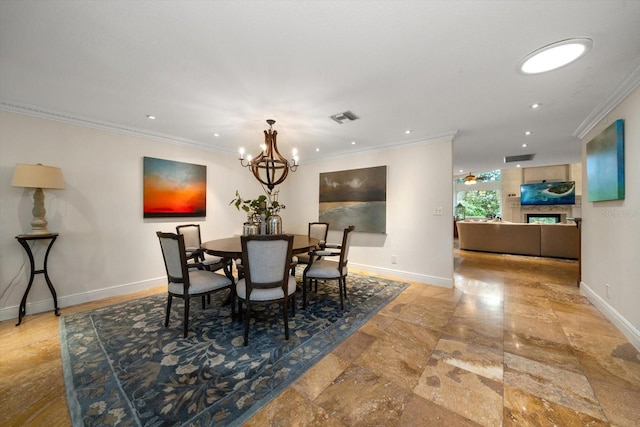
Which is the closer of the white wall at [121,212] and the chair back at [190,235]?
the white wall at [121,212]

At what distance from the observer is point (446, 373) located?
5.56ft

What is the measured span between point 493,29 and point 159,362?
10.8ft

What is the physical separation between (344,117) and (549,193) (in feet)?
31.2

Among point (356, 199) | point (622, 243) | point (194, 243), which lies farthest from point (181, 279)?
point (622, 243)

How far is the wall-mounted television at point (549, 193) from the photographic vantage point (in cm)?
808

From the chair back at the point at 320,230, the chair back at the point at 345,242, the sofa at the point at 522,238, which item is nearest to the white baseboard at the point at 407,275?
the chair back at the point at 320,230

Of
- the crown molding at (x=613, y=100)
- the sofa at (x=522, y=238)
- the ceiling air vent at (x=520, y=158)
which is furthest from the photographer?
the sofa at (x=522, y=238)

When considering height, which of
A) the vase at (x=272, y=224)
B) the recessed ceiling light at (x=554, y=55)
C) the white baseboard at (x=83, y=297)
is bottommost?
the white baseboard at (x=83, y=297)

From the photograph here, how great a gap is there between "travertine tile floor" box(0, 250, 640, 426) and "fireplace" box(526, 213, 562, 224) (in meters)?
7.62

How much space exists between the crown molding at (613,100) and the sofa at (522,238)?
3.30 metres

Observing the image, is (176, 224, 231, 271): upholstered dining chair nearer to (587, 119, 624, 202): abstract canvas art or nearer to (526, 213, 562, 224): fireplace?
(587, 119, 624, 202): abstract canvas art

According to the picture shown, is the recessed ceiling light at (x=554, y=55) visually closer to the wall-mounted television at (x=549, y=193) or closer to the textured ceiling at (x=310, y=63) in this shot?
the textured ceiling at (x=310, y=63)

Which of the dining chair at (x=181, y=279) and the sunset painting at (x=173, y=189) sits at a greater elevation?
the sunset painting at (x=173, y=189)

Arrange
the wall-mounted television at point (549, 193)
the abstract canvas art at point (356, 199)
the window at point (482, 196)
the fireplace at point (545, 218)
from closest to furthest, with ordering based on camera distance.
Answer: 1. the abstract canvas art at point (356, 199)
2. the wall-mounted television at point (549, 193)
3. the fireplace at point (545, 218)
4. the window at point (482, 196)
